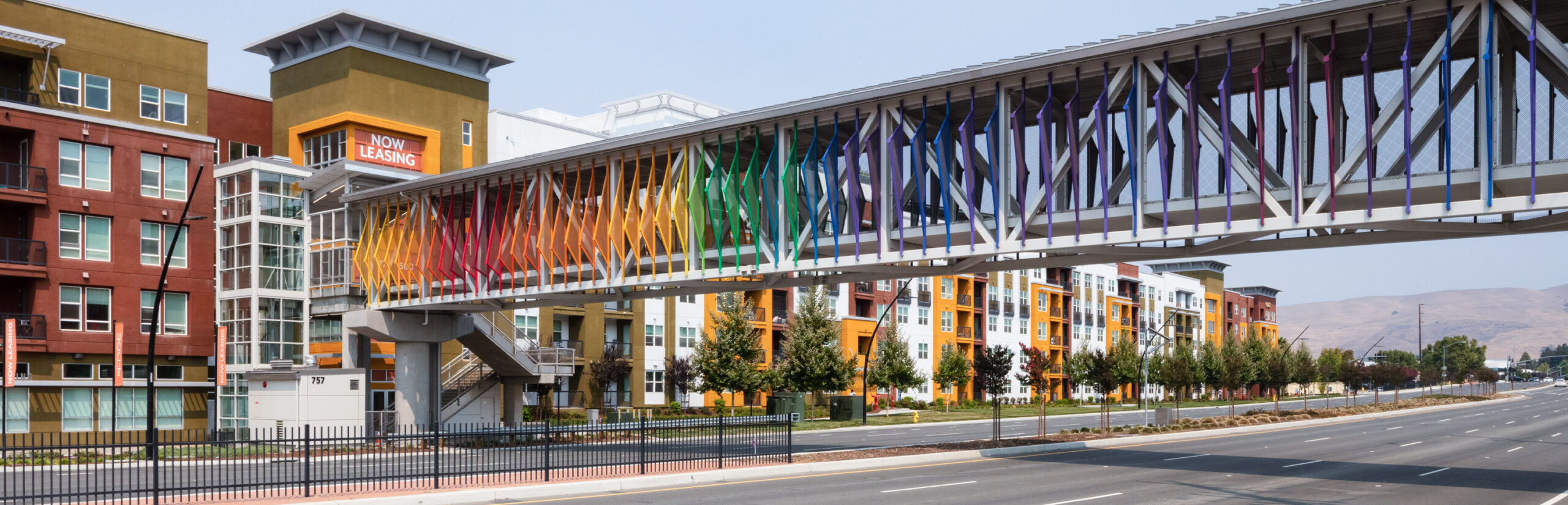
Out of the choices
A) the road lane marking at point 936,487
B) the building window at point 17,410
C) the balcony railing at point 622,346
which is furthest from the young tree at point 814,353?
the road lane marking at point 936,487

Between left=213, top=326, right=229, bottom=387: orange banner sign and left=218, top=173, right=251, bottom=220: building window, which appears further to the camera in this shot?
left=218, top=173, right=251, bottom=220: building window

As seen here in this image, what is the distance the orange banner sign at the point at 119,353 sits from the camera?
136 feet

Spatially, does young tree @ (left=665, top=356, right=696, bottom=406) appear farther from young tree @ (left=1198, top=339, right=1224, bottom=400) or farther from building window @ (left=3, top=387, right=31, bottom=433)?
young tree @ (left=1198, top=339, right=1224, bottom=400)

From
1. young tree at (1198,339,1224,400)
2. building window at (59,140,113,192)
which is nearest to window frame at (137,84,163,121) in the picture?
building window at (59,140,113,192)

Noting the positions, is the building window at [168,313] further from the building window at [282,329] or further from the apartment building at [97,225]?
the building window at [282,329]

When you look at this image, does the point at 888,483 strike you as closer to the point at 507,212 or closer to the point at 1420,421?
the point at 507,212

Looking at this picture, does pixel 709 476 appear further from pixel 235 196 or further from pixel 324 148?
pixel 324 148

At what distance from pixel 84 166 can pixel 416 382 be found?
46.7ft

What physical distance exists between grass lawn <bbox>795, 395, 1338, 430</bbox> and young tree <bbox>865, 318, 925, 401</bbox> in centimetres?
249

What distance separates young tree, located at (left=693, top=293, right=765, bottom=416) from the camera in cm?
6156

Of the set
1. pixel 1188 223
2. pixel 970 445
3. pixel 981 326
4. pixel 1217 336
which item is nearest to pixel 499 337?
Result: pixel 970 445

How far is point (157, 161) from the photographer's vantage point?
4547 cm

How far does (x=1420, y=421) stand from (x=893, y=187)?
47.4 meters

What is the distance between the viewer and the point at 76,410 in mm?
42406
